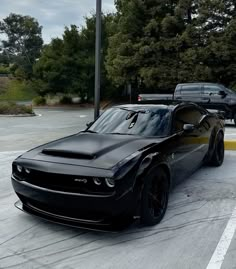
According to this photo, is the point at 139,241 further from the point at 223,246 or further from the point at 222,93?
the point at 222,93

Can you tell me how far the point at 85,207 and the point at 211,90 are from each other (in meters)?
11.0

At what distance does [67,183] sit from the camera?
338 cm

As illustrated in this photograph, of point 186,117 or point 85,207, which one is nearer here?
point 85,207

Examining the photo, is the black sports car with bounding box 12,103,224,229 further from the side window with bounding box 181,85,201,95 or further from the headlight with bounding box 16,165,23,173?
the side window with bounding box 181,85,201,95

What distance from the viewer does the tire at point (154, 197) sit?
356 centimetres

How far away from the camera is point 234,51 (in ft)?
62.2

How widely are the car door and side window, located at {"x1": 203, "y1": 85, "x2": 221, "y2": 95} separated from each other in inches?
296

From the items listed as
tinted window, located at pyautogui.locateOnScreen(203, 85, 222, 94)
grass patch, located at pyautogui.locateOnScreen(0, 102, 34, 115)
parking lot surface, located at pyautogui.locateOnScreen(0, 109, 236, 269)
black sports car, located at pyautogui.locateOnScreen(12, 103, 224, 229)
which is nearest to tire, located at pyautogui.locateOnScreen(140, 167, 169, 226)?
black sports car, located at pyautogui.locateOnScreen(12, 103, 224, 229)

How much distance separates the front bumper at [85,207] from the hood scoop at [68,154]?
1.50ft

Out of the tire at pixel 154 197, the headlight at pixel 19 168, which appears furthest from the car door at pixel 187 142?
the headlight at pixel 19 168

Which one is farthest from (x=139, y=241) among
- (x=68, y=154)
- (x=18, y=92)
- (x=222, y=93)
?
(x=18, y=92)

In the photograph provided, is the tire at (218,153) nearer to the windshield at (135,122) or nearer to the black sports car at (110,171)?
the black sports car at (110,171)

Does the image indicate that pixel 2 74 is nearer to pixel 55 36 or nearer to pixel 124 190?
pixel 55 36

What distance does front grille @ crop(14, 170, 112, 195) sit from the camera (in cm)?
329
